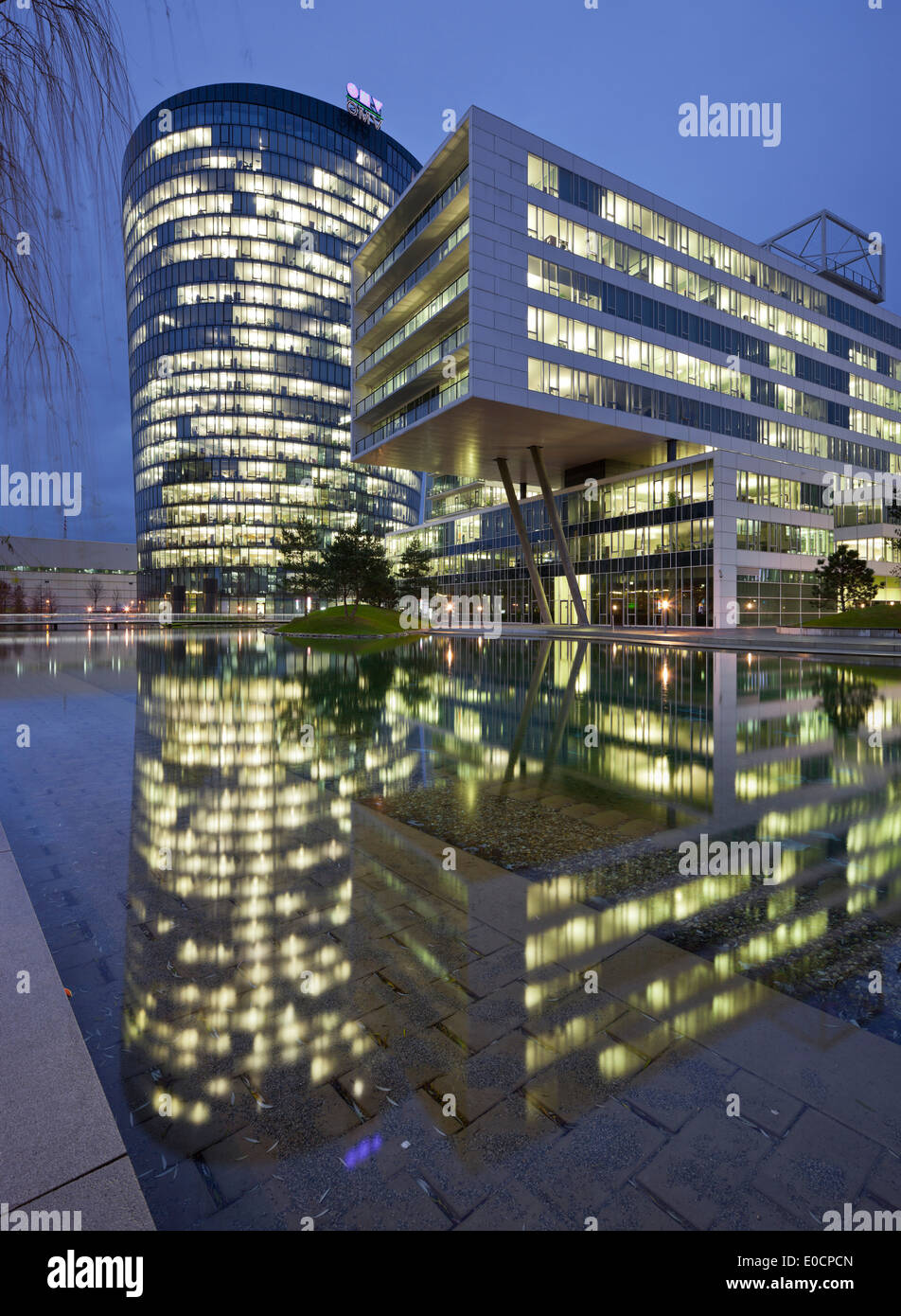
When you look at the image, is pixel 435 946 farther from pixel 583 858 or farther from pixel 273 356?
→ pixel 273 356

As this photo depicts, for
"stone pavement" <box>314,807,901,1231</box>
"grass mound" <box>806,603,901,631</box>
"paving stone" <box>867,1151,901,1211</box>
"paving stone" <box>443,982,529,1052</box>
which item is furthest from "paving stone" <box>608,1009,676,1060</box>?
"grass mound" <box>806,603,901,631</box>

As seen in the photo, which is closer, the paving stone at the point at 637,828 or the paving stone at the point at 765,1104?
the paving stone at the point at 765,1104

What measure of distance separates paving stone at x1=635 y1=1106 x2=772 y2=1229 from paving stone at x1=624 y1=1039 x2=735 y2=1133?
2.5 inches

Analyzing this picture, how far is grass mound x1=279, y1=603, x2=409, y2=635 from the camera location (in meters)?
51.7

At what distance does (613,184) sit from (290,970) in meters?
57.0

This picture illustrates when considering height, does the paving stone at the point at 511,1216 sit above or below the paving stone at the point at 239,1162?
above

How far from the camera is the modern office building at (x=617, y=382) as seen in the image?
41375mm

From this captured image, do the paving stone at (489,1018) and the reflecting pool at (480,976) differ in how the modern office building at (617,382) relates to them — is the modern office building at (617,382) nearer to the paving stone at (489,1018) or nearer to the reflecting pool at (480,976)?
the reflecting pool at (480,976)

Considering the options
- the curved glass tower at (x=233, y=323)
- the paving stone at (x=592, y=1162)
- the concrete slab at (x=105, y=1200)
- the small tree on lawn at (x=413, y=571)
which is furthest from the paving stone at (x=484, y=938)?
the curved glass tower at (x=233, y=323)

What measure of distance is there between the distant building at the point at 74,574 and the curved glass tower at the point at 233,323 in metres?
18.4

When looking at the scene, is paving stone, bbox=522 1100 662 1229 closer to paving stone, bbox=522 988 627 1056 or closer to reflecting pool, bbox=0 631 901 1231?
reflecting pool, bbox=0 631 901 1231

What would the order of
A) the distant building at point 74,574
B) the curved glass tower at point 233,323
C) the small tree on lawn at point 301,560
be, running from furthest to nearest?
the distant building at point 74,574 → the curved glass tower at point 233,323 → the small tree on lawn at point 301,560
